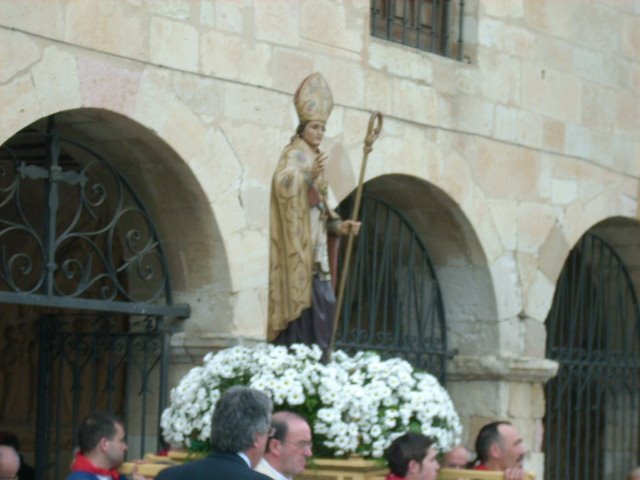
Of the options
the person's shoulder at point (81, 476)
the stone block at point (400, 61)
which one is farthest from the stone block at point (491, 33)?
the person's shoulder at point (81, 476)

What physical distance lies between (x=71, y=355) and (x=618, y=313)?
4.65 m

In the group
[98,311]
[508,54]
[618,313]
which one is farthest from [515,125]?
[98,311]

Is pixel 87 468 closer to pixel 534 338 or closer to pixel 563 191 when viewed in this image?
pixel 534 338

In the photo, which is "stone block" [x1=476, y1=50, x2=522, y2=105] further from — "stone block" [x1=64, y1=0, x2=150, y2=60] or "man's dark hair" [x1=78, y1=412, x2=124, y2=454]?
"man's dark hair" [x1=78, y1=412, x2=124, y2=454]

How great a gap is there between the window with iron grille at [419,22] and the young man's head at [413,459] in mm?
4378

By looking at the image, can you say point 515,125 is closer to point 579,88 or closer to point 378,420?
point 579,88

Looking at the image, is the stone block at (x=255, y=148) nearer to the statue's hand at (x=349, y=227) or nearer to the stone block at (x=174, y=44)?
the stone block at (x=174, y=44)

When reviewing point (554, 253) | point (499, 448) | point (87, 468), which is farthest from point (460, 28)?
point (87, 468)

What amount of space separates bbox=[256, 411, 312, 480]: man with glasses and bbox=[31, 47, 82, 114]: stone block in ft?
9.06

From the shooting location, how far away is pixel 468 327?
38.7ft

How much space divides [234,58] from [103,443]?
9.44 ft

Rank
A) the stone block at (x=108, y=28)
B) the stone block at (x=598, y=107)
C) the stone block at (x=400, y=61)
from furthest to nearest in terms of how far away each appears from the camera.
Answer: the stone block at (x=598, y=107) → the stone block at (x=400, y=61) → the stone block at (x=108, y=28)

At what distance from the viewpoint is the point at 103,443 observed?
25.3 ft

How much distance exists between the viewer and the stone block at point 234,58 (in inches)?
383
